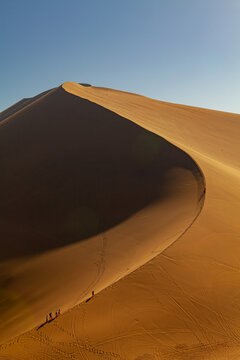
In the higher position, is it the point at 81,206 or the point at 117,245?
the point at 81,206

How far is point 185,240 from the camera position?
6.90 metres

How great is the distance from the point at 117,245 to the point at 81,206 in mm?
3603

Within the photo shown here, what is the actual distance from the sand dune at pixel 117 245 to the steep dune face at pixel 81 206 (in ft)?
0.17

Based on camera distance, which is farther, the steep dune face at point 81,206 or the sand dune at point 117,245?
the steep dune face at point 81,206

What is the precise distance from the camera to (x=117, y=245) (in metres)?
7.89

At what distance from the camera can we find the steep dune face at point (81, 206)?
22.2 feet

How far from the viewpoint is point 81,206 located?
11.0m

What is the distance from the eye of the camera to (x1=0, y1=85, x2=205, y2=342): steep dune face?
677 centimetres

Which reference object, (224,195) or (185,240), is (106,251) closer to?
(185,240)

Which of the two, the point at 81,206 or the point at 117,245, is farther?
the point at 81,206

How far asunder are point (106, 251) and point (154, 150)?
24.9 feet

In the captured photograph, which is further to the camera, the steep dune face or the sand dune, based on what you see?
the steep dune face

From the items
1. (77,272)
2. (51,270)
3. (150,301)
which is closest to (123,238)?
(77,272)

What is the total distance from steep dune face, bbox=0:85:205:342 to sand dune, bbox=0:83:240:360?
5 cm
